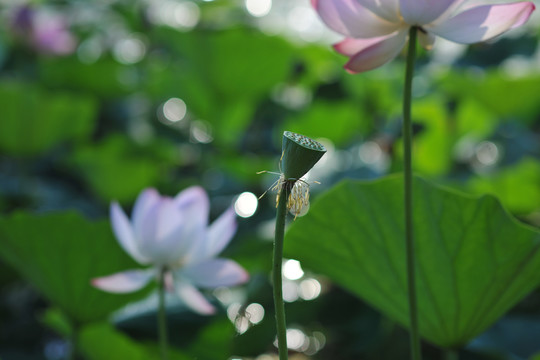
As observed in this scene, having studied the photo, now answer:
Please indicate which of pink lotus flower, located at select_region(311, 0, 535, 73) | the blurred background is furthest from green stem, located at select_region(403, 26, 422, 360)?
the blurred background

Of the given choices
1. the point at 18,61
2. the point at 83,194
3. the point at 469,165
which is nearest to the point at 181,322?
the point at 469,165

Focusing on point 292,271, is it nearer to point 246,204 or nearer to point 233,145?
point 246,204

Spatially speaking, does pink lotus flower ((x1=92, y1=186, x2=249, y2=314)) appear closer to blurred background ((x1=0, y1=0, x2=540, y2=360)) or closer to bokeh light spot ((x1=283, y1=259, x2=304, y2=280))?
blurred background ((x1=0, y1=0, x2=540, y2=360))

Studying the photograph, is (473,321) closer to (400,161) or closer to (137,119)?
(400,161)

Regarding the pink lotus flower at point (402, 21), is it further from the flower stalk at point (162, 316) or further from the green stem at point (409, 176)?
the flower stalk at point (162, 316)

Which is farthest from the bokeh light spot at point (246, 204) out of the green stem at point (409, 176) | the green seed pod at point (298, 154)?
the green seed pod at point (298, 154)

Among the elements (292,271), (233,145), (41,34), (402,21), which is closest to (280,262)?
(402,21)

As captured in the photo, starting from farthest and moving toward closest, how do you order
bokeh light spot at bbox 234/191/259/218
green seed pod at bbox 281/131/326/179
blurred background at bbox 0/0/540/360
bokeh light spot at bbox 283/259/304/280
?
bokeh light spot at bbox 234/191/259/218
bokeh light spot at bbox 283/259/304/280
blurred background at bbox 0/0/540/360
green seed pod at bbox 281/131/326/179
